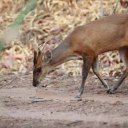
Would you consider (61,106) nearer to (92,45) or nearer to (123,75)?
(92,45)

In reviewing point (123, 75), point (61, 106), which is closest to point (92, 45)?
point (123, 75)

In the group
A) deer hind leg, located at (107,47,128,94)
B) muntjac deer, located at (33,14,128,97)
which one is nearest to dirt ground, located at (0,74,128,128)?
deer hind leg, located at (107,47,128,94)

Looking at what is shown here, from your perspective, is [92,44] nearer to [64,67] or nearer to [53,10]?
[64,67]

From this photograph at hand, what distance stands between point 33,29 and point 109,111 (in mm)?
6599

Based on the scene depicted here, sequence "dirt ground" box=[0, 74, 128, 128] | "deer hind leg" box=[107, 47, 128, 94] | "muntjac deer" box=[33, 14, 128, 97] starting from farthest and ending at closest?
1. "deer hind leg" box=[107, 47, 128, 94]
2. "muntjac deer" box=[33, 14, 128, 97]
3. "dirt ground" box=[0, 74, 128, 128]

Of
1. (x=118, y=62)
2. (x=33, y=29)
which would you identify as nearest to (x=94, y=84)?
(x=118, y=62)

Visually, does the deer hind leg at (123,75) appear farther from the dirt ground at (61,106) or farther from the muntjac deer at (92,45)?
the dirt ground at (61,106)

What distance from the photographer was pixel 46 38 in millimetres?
12148

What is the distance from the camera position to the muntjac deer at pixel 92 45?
744 cm

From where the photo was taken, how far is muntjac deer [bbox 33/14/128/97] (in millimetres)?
7438

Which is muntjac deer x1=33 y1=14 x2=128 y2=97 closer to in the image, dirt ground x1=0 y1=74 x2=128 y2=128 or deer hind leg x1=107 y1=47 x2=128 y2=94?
→ deer hind leg x1=107 y1=47 x2=128 y2=94

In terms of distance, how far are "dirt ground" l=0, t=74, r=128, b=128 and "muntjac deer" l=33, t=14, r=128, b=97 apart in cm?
35

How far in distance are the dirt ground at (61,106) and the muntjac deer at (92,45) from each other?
35cm

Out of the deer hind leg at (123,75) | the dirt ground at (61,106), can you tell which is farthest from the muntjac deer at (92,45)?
the dirt ground at (61,106)
